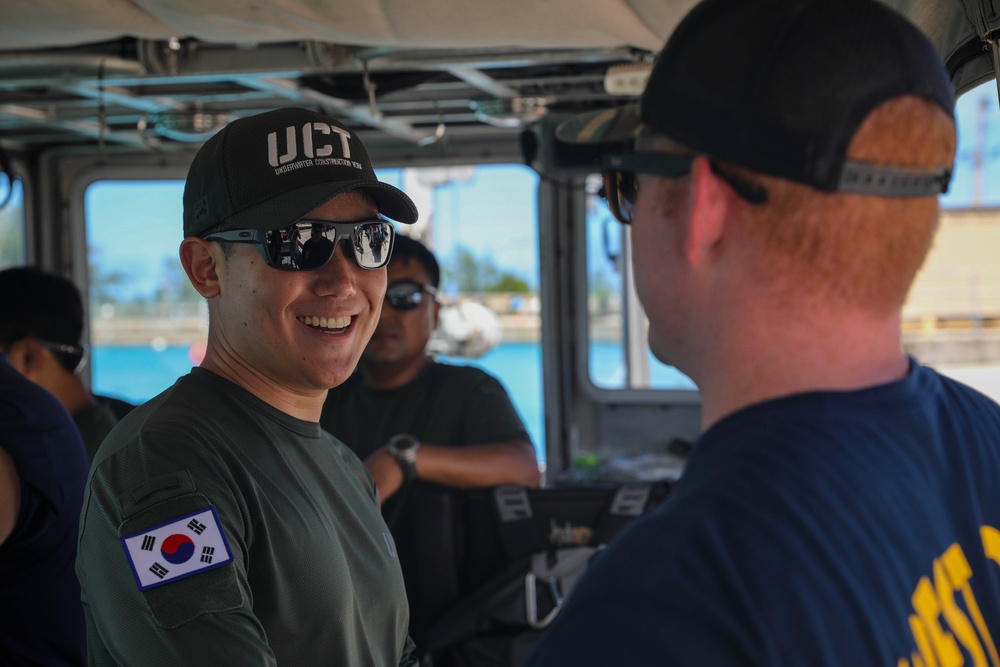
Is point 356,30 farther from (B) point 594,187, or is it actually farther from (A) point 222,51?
(B) point 594,187

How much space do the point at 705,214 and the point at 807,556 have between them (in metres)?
0.31

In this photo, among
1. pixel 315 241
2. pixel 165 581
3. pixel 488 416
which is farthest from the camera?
pixel 488 416

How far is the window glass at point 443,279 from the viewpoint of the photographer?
572cm

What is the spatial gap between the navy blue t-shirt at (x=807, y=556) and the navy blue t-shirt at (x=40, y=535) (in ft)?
4.97

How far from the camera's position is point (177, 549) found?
4.17 ft

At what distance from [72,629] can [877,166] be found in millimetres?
1951

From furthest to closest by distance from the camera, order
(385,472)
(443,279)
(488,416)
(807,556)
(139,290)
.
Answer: (139,290) → (443,279) → (488,416) → (385,472) → (807,556)

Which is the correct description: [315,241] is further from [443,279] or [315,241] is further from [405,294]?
[443,279]

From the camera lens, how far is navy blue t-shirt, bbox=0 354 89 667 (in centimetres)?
198

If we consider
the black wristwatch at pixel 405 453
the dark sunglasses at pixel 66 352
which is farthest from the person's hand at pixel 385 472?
the dark sunglasses at pixel 66 352

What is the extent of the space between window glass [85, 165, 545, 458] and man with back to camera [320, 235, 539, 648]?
72.1 inches

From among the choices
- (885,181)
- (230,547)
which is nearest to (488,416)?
(230,547)

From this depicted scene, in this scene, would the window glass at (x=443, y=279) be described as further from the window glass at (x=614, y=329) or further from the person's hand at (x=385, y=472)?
the person's hand at (x=385, y=472)

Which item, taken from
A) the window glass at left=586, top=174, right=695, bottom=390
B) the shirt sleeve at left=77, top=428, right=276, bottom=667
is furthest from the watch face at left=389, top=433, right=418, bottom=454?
the window glass at left=586, top=174, right=695, bottom=390
